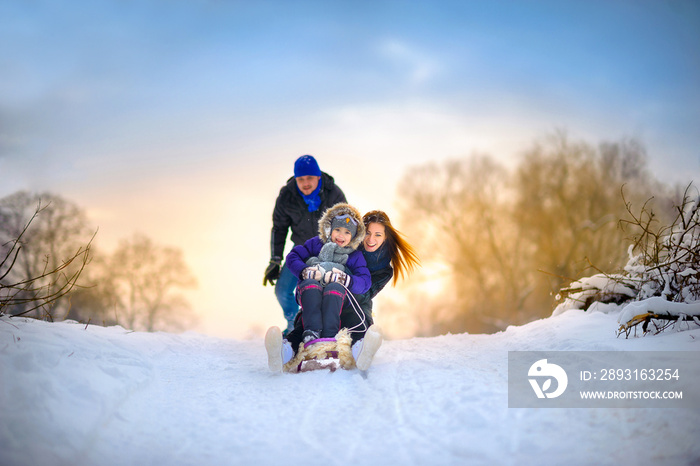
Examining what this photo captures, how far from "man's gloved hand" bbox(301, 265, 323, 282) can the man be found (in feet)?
3.12

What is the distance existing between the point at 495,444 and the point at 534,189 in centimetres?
1243

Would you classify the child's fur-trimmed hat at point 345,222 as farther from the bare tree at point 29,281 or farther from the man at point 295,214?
the bare tree at point 29,281

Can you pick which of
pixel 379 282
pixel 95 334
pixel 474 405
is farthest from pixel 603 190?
pixel 95 334

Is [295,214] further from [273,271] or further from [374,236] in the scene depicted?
[374,236]

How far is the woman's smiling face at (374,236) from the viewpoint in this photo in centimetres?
373

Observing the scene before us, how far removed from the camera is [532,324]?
13.2 feet

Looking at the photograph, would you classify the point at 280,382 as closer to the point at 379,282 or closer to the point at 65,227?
the point at 379,282

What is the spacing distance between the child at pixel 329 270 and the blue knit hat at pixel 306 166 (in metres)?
0.68

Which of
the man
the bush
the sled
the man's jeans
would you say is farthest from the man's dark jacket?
the bush

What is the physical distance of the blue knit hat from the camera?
4098 mm

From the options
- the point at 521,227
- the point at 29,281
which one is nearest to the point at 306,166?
the point at 29,281

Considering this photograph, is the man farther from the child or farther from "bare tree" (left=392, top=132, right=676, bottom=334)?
"bare tree" (left=392, top=132, right=676, bottom=334)

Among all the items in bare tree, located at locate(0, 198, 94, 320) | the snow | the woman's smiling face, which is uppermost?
the woman's smiling face

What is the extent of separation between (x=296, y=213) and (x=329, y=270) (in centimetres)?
125
